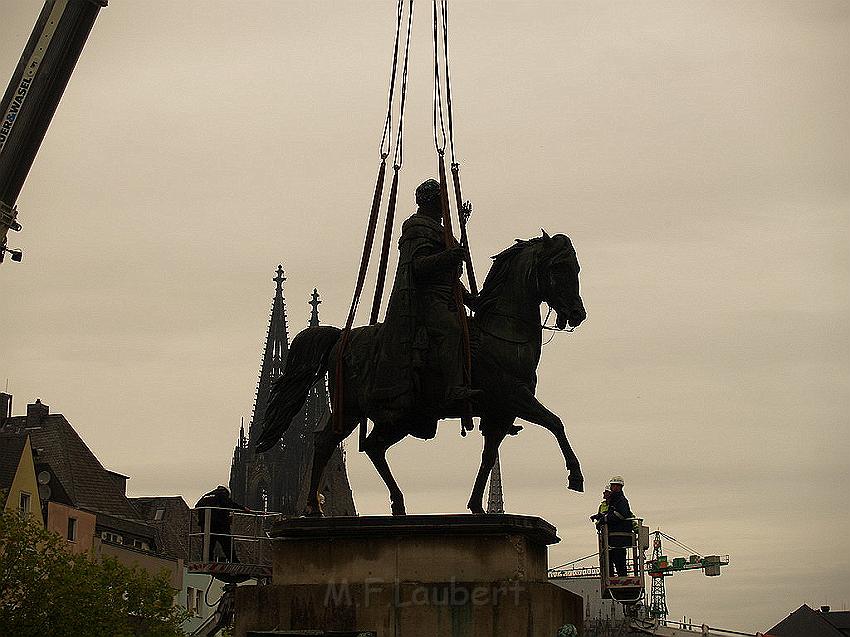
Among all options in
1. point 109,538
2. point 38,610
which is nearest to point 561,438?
point 38,610

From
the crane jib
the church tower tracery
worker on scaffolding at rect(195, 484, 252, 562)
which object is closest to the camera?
worker on scaffolding at rect(195, 484, 252, 562)

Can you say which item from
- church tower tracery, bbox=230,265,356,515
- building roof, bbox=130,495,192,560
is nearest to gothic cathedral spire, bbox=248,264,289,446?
church tower tracery, bbox=230,265,356,515

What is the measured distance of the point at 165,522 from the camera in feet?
261

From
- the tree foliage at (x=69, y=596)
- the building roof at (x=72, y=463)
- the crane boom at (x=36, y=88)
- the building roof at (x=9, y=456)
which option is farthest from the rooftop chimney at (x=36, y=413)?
the crane boom at (x=36, y=88)

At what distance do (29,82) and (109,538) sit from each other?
139 ft

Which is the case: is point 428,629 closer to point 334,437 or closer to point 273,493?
point 334,437

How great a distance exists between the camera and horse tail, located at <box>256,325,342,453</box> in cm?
1936

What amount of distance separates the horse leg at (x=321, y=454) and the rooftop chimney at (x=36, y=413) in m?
55.2

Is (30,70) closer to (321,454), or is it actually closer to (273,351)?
(321,454)

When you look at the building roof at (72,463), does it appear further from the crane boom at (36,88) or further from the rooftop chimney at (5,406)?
the crane boom at (36,88)

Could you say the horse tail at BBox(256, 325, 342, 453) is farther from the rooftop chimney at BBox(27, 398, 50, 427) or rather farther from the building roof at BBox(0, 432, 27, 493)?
the rooftop chimney at BBox(27, 398, 50, 427)

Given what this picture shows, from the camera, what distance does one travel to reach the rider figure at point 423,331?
714 inches

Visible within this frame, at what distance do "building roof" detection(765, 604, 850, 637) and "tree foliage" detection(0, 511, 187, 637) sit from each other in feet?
155

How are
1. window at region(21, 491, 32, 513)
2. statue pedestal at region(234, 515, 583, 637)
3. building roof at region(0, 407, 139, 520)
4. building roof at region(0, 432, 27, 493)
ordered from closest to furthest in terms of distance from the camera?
statue pedestal at region(234, 515, 583, 637) < building roof at region(0, 432, 27, 493) < window at region(21, 491, 32, 513) < building roof at region(0, 407, 139, 520)
